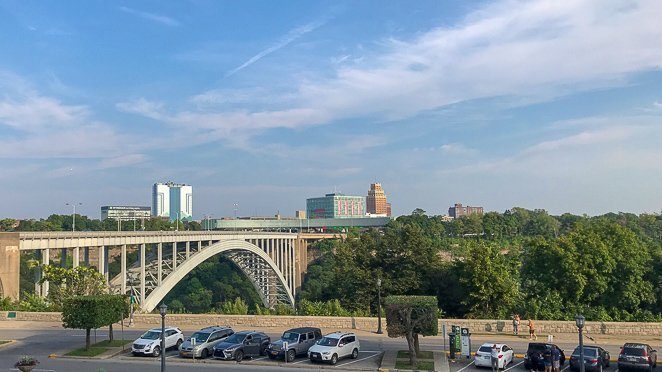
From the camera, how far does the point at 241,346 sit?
2553cm

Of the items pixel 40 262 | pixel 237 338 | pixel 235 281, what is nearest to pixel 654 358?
pixel 237 338

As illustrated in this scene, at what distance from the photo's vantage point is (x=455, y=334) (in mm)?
25891

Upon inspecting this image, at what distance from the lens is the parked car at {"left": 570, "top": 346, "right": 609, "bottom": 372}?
886 inches

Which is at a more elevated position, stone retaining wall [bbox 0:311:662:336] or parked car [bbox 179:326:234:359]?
parked car [bbox 179:326:234:359]

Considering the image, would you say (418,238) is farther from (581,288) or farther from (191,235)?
(191,235)

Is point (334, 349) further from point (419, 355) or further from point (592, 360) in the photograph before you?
point (592, 360)

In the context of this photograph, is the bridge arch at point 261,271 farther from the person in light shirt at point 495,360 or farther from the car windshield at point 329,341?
the person in light shirt at point 495,360

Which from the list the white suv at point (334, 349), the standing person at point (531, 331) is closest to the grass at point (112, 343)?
the white suv at point (334, 349)

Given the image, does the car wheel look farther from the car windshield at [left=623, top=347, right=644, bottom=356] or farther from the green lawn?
the car windshield at [left=623, top=347, right=644, bottom=356]

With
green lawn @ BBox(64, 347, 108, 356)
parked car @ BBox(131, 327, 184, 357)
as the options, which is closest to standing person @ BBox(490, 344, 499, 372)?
parked car @ BBox(131, 327, 184, 357)

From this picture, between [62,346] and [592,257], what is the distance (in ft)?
119

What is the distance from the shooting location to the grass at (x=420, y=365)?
23.5 m

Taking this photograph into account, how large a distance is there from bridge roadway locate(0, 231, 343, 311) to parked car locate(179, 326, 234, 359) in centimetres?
2017

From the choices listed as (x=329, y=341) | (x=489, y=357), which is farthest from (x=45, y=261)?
(x=489, y=357)
